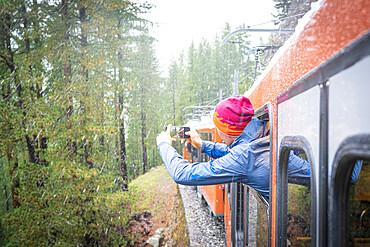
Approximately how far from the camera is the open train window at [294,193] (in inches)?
42.3

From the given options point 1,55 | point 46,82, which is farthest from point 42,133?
point 1,55

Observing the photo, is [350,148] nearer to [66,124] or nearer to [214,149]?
[214,149]

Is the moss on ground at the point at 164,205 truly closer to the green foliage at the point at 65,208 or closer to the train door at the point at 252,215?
the green foliage at the point at 65,208

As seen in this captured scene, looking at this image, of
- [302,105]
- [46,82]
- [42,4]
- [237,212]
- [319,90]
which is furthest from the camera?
[42,4]

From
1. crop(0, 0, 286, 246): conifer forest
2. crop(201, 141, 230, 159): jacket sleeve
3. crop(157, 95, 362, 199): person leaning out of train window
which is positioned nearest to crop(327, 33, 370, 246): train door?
crop(157, 95, 362, 199): person leaning out of train window

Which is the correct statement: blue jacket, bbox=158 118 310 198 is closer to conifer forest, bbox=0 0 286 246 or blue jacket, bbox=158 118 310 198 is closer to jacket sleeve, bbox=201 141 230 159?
jacket sleeve, bbox=201 141 230 159

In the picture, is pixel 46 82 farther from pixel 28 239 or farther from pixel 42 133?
pixel 28 239

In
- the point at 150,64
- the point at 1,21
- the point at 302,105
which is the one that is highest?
the point at 150,64

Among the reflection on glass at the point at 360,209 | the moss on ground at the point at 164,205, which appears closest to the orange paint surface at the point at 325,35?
the reflection on glass at the point at 360,209

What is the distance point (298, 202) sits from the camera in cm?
118

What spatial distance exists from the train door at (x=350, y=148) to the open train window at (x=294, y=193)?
207 millimetres

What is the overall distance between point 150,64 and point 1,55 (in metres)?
17.9

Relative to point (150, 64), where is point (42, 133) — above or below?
below

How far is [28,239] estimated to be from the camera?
770 cm
